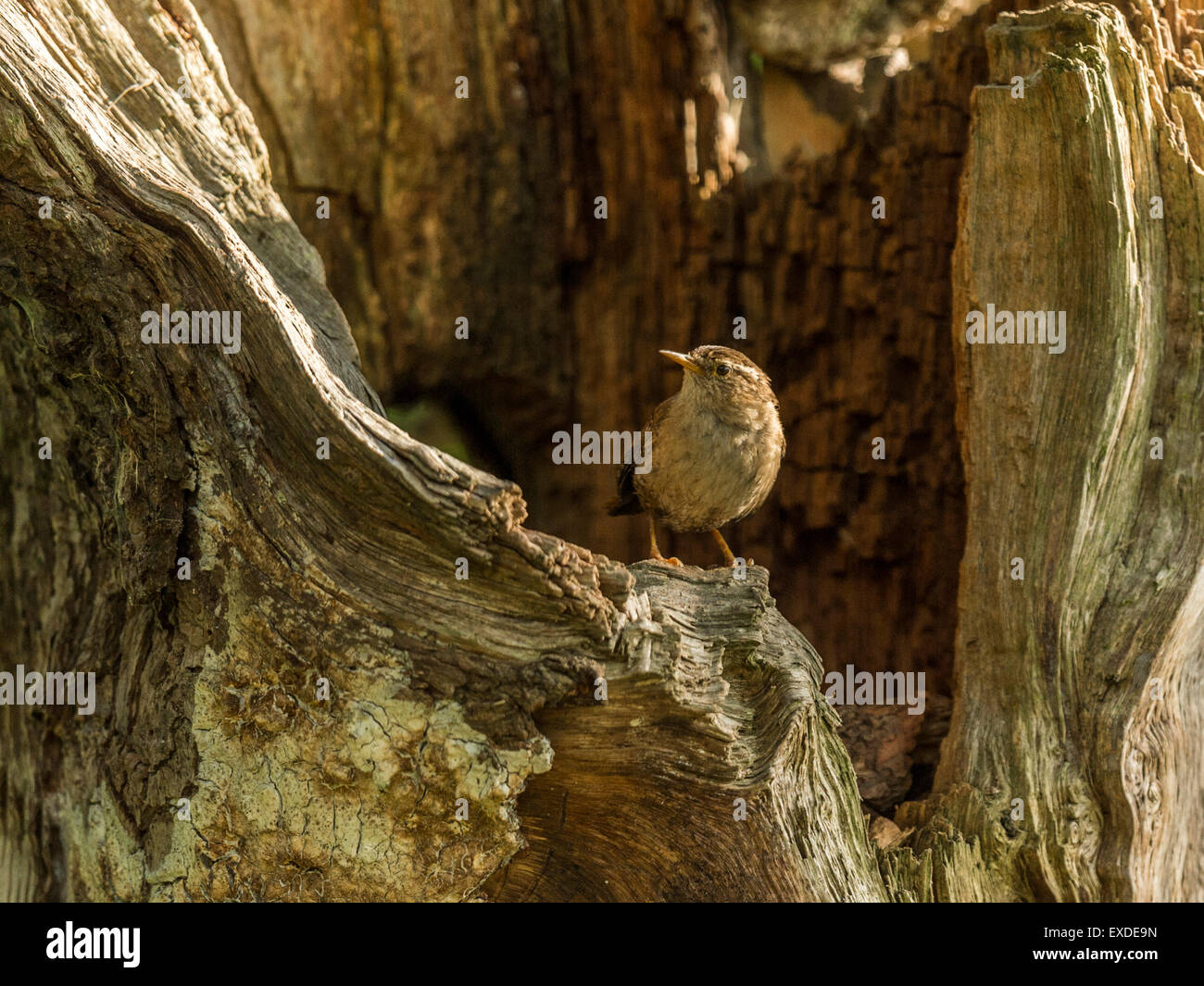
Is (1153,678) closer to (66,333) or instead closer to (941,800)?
(941,800)

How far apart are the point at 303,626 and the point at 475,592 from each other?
1.87 ft

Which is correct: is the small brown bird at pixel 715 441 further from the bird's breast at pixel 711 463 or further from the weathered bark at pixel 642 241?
the weathered bark at pixel 642 241

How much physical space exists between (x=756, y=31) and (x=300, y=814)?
5.47 metres

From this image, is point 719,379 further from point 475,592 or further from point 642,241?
point 642,241

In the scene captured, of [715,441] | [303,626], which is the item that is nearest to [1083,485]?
[715,441]

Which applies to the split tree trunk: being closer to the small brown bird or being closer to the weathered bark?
the small brown bird

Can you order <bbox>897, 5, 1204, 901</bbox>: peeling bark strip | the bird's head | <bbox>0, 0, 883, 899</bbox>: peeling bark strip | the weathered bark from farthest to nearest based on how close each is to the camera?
1. the weathered bark
2. the bird's head
3. <bbox>897, 5, 1204, 901</bbox>: peeling bark strip
4. <bbox>0, 0, 883, 899</bbox>: peeling bark strip

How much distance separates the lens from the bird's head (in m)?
5.16

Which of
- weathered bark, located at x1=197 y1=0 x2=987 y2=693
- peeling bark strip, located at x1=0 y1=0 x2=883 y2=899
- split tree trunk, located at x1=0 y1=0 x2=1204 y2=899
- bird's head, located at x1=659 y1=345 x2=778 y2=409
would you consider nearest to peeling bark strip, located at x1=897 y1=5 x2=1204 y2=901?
split tree trunk, located at x1=0 y1=0 x2=1204 y2=899

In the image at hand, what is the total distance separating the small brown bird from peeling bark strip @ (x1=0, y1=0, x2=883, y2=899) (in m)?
1.08

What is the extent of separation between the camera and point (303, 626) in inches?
142

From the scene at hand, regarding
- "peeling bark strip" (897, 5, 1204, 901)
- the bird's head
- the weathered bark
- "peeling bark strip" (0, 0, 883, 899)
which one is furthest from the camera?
the weathered bark

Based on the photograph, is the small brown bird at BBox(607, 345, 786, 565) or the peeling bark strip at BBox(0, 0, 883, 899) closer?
the peeling bark strip at BBox(0, 0, 883, 899)
